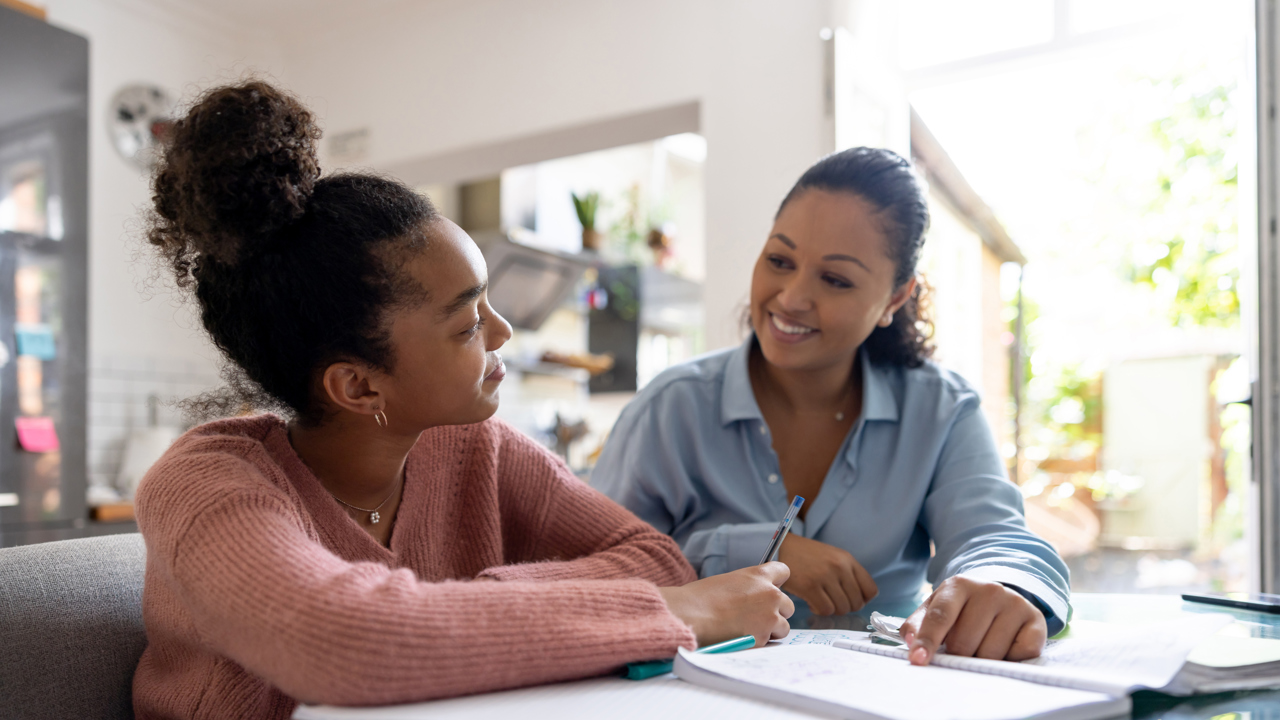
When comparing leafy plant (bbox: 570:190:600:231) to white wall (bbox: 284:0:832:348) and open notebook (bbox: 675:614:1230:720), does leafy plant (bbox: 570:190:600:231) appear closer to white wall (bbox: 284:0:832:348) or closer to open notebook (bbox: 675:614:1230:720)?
white wall (bbox: 284:0:832:348)

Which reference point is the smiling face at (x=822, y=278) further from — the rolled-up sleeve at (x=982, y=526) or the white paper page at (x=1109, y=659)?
the white paper page at (x=1109, y=659)

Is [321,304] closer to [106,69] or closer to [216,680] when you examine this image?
[216,680]

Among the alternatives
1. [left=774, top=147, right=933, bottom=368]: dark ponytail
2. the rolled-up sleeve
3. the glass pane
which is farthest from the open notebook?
the glass pane

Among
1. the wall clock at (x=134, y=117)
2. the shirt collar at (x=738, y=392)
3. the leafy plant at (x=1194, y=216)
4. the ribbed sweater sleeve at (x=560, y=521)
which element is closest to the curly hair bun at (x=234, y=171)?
the ribbed sweater sleeve at (x=560, y=521)

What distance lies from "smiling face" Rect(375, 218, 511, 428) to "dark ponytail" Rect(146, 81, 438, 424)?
1 centimetres

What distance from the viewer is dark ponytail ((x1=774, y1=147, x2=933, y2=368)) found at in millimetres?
1446

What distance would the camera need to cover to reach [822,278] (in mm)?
1431

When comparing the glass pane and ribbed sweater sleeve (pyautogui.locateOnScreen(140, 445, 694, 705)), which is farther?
the glass pane

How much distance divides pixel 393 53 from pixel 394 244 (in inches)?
140

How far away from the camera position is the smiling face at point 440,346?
96cm

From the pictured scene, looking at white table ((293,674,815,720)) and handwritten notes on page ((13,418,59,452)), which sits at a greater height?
handwritten notes on page ((13,418,59,452))

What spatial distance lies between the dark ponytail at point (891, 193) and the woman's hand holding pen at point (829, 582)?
20.4 inches

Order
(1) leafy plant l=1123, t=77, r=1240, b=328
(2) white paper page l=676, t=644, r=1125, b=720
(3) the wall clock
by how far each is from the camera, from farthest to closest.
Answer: (1) leafy plant l=1123, t=77, r=1240, b=328, (3) the wall clock, (2) white paper page l=676, t=644, r=1125, b=720

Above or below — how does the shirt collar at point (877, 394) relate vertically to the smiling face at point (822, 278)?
below
